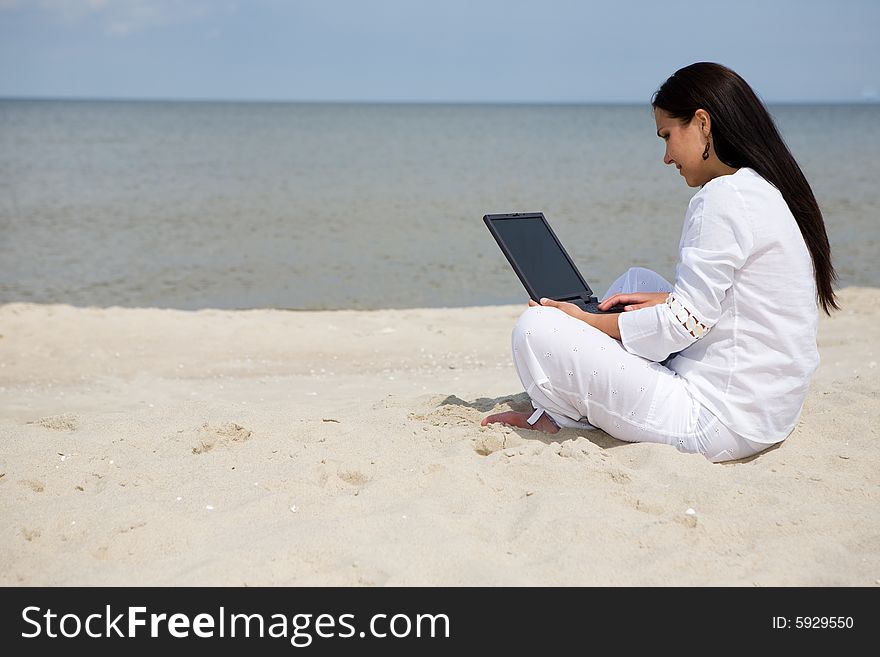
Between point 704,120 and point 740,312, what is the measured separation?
717 millimetres

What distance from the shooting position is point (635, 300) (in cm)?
364

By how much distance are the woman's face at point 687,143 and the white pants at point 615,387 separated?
72cm

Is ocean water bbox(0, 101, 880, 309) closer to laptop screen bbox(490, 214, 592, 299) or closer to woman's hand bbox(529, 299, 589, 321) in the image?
laptop screen bbox(490, 214, 592, 299)

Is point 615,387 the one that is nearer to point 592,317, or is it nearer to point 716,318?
point 592,317

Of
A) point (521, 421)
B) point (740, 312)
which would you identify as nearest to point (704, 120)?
point (740, 312)

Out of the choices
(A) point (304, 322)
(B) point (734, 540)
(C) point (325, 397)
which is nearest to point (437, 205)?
(A) point (304, 322)

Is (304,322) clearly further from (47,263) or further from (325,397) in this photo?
(47,263)

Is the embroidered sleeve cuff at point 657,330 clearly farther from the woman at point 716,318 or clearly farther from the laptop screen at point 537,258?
the laptop screen at point 537,258

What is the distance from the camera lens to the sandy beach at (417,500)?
8.73 feet

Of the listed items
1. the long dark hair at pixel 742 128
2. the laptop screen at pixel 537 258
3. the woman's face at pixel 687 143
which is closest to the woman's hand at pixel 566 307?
the laptop screen at pixel 537 258

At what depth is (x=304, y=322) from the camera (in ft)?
26.3

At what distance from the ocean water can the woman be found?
665 cm

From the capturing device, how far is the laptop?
12.4ft
